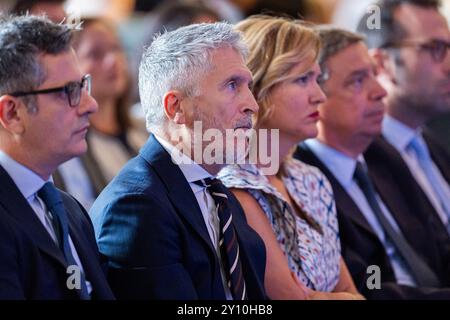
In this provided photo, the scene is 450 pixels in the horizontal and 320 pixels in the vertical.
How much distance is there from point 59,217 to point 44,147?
0.57ft

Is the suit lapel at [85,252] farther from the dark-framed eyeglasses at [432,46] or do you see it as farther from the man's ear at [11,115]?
the dark-framed eyeglasses at [432,46]

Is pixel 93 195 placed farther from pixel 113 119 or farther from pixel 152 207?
pixel 152 207

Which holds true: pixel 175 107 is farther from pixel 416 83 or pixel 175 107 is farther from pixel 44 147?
pixel 416 83

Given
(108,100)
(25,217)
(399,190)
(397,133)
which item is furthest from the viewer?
(108,100)

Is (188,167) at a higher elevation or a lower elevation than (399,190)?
higher

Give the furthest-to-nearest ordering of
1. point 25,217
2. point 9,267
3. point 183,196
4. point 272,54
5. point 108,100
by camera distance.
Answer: point 108,100 → point 272,54 → point 183,196 → point 25,217 → point 9,267

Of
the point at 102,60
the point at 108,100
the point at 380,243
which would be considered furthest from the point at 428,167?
the point at 102,60

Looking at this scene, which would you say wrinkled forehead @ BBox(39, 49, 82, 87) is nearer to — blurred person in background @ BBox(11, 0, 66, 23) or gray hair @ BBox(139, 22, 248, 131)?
gray hair @ BBox(139, 22, 248, 131)

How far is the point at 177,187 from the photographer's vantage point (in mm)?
2500

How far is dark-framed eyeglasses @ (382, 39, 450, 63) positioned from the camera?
420 cm

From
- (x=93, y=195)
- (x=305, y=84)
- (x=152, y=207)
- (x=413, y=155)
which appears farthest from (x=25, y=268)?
(x=413, y=155)

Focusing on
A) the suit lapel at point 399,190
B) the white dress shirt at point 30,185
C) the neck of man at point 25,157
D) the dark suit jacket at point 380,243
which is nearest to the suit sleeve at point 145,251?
the white dress shirt at point 30,185

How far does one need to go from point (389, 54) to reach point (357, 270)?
1.27 meters

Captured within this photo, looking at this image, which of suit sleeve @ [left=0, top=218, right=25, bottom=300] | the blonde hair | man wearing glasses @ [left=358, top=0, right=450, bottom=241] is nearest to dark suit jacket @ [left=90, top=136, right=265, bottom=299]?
suit sleeve @ [left=0, top=218, right=25, bottom=300]
